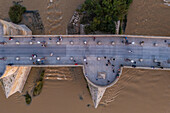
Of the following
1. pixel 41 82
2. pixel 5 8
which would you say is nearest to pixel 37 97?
pixel 41 82

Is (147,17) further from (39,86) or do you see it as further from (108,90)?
(39,86)

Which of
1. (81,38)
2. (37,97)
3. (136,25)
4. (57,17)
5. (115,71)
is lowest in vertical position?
(37,97)

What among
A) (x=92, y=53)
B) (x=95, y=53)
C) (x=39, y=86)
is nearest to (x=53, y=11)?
(x=92, y=53)

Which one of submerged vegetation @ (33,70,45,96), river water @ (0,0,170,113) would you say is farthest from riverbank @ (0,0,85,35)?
submerged vegetation @ (33,70,45,96)

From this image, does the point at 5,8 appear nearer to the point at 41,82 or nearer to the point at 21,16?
the point at 21,16

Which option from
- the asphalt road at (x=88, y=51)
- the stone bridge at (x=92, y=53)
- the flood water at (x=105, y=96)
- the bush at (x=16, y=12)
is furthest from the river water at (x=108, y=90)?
the asphalt road at (x=88, y=51)

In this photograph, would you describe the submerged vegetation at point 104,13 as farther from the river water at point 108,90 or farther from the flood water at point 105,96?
the flood water at point 105,96
